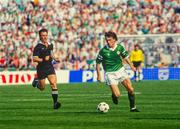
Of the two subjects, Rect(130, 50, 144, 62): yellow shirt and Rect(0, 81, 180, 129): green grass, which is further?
Rect(130, 50, 144, 62): yellow shirt

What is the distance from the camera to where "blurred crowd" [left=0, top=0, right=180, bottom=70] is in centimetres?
4497

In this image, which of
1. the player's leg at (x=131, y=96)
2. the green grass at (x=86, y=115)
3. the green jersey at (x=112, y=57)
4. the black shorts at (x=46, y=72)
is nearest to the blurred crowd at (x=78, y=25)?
the green grass at (x=86, y=115)

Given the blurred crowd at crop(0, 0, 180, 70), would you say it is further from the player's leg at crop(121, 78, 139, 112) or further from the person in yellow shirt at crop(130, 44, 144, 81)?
the player's leg at crop(121, 78, 139, 112)

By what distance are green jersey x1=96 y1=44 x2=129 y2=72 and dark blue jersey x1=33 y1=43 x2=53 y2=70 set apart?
7.02 feet

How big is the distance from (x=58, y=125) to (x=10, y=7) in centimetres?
3146

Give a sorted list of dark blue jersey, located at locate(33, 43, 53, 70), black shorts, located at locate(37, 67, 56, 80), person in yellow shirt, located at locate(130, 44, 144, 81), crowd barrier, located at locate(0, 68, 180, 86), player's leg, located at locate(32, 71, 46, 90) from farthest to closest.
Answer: person in yellow shirt, located at locate(130, 44, 144, 81), crowd barrier, located at locate(0, 68, 180, 86), player's leg, located at locate(32, 71, 46, 90), black shorts, located at locate(37, 67, 56, 80), dark blue jersey, located at locate(33, 43, 53, 70)

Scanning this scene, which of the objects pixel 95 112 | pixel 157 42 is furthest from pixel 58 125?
pixel 157 42

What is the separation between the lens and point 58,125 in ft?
52.0

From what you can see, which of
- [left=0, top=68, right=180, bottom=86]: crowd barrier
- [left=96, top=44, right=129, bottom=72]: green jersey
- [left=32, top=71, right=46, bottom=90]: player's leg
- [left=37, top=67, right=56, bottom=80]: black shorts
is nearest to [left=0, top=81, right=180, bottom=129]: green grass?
[left=32, top=71, right=46, bottom=90]: player's leg

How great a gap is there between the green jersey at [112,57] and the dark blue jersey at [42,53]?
2.14 meters

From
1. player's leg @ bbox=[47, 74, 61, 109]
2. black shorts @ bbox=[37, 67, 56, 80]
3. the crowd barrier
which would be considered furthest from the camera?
the crowd barrier

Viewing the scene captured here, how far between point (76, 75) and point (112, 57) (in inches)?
966

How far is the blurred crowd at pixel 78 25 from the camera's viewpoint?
44969 mm

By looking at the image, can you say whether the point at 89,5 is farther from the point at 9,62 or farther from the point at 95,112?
the point at 95,112
